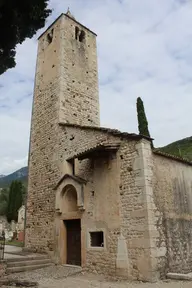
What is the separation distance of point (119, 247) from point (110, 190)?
1.93 meters

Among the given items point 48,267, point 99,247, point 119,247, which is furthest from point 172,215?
point 48,267

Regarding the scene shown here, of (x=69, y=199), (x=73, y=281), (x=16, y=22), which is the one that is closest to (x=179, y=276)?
(x=73, y=281)

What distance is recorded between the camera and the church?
324 inches

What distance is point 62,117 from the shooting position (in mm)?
12883

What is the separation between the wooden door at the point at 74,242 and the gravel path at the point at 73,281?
0.67 meters

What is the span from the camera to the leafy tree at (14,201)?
37078mm

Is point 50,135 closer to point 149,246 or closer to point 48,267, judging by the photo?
point 48,267

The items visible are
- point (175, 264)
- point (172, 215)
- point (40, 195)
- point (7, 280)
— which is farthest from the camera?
point (40, 195)

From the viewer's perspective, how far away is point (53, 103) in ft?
44.7

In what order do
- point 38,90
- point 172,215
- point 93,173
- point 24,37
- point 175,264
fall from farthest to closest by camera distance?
point 38,90, point 93,173, point 172,215, point 175,264, point 24,37

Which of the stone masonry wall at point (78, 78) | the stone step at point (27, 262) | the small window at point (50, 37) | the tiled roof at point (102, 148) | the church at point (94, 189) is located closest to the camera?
the church at point (94, 189)

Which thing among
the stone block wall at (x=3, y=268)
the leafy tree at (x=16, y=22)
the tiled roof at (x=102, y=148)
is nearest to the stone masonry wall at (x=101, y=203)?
the tiled roof at (x=102, y=148)

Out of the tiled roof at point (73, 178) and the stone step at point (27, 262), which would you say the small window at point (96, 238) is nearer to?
the tiled roof at point (73, 178)

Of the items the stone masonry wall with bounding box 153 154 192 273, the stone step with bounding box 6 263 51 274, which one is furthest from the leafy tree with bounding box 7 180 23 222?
the stone masonry wall with bounding box 153 154 192 273
